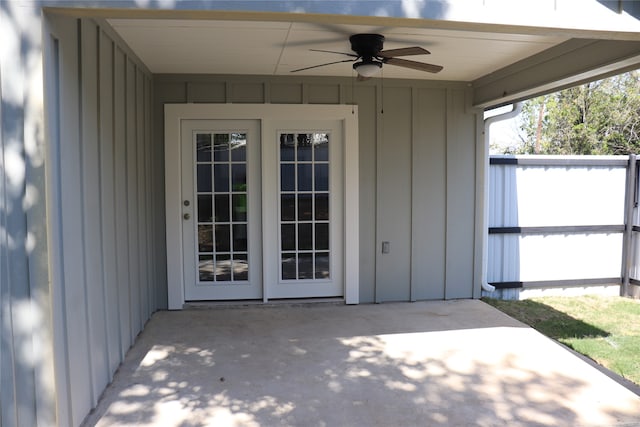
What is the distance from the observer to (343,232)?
16.1 ft

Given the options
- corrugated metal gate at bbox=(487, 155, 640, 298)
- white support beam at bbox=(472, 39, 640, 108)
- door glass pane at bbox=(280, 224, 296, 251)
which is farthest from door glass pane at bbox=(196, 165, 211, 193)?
corrugated metal gate at bbox=(487, 155, 640, 298)

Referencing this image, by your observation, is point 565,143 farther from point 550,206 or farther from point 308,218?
point 308,218

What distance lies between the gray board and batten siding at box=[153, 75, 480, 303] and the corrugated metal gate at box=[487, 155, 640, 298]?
629mm

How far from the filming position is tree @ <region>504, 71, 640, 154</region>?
11.1 m

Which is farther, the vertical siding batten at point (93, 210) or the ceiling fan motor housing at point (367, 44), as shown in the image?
the ceiling fan motor housing at point (367, 44)

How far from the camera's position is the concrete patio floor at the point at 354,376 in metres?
2.64

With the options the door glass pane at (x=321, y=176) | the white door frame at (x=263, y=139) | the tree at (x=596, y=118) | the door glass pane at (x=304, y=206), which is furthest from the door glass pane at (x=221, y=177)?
the tree at (x=596, y=118)

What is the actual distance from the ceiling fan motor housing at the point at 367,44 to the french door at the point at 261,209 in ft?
4.70

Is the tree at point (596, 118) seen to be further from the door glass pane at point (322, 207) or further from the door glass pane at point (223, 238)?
the door glass pane at point (223, 238)

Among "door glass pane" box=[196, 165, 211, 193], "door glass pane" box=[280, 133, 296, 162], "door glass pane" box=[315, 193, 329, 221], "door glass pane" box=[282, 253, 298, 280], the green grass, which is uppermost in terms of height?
"door glass pane" box=[280, 133, 296, 162]

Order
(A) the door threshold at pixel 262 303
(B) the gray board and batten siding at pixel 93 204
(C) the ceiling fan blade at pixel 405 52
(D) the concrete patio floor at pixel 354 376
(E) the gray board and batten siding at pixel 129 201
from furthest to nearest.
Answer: (A) the door threshold at pixel 262 303 < (C) the ceiling fan blade at pixel 405 52 < (D) the concrete patio floor at pixel 354 376 < (B) the gray board and batten siding at pixel 93 204 < (E) the gray board and batten siding at pixel 129 201

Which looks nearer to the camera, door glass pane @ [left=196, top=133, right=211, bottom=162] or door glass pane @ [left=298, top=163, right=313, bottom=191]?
door glass pane @ [left=196, top=133, right=211, bottom=162]

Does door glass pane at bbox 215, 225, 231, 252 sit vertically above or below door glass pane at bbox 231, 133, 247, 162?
→ below

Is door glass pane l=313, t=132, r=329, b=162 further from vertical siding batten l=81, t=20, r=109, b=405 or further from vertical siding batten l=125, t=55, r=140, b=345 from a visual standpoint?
vertical siding batten l=81, t=20, r=109, b=405
